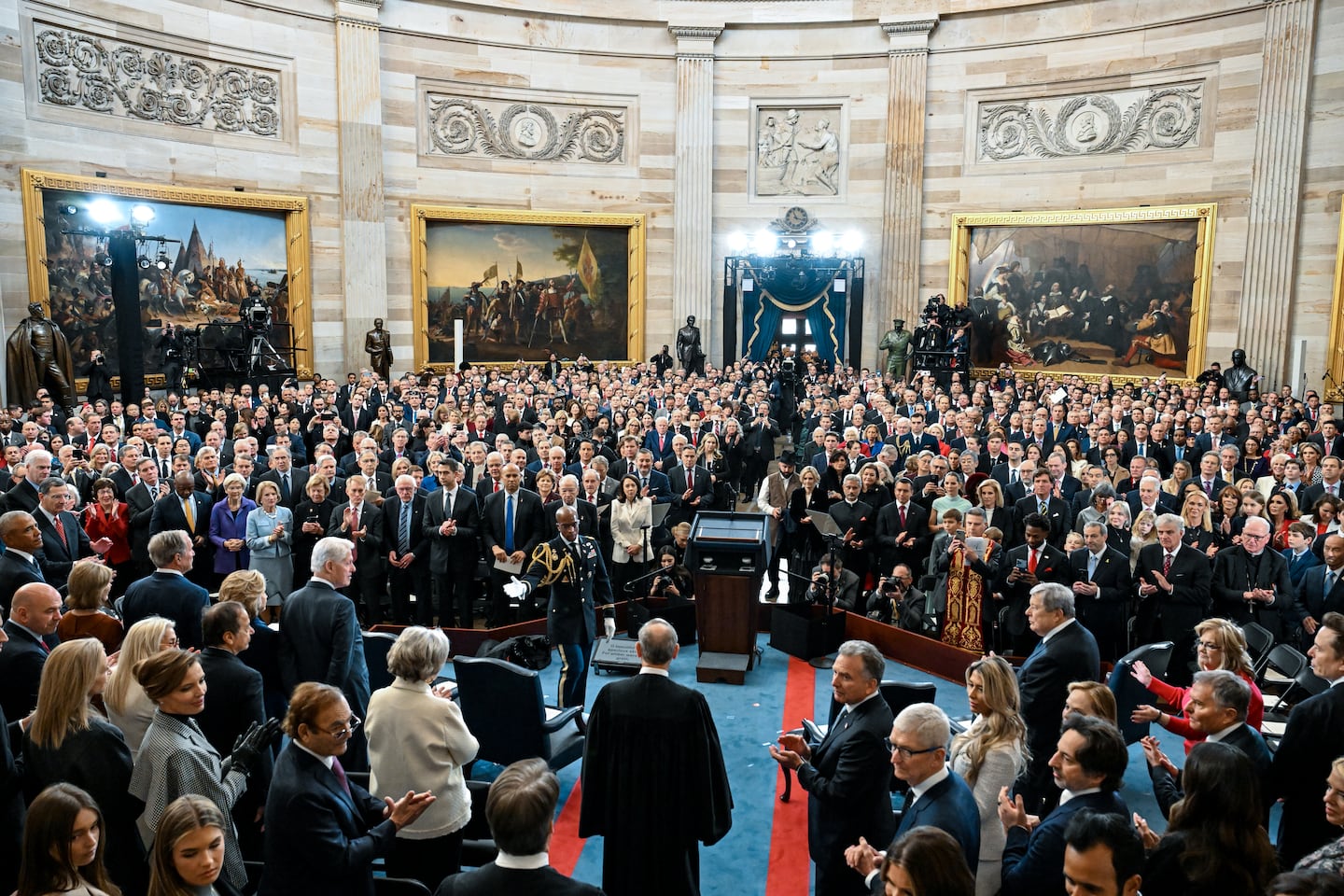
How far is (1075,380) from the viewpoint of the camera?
21.0 meters

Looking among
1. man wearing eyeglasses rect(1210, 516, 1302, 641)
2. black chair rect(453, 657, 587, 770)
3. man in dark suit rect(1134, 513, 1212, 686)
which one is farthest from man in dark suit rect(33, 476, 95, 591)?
man wearing eyeglasses rect(1210, 516, 1302, 641)

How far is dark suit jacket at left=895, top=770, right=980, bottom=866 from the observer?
3836 mm

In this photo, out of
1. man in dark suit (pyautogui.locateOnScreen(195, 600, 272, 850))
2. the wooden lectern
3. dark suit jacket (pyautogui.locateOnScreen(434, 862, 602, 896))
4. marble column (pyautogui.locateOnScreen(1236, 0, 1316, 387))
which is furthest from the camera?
marble column (pyautogui.locateOnScreen(1236, 0, 1316, 387))

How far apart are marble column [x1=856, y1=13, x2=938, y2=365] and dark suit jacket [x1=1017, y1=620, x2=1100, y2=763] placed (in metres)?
20.6

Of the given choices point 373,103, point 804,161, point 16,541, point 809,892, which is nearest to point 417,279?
point 373,103

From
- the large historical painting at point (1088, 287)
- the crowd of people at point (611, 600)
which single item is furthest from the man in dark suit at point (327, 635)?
the large historical painting at point (1088, 287)

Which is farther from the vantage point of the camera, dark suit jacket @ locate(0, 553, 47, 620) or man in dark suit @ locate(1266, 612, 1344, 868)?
dark suit jacket @ locate(0, 553, 47, 620)

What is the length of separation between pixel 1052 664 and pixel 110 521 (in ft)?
27.4

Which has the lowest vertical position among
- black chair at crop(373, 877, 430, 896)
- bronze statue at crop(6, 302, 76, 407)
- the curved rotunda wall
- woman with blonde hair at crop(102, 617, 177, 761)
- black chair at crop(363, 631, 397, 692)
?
black chair at crop(373, 877, 430, 896)

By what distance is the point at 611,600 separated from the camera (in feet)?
27.7

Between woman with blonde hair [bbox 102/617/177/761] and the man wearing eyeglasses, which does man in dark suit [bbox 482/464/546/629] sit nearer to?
woman with blonde hair [bbox 102/617/177/761]

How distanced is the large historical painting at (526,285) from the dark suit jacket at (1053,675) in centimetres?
2112

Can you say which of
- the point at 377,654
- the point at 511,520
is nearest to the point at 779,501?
the point at 511,520

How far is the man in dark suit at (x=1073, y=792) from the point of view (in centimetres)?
369
